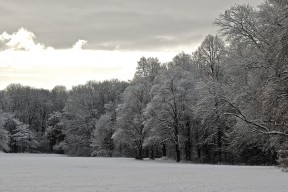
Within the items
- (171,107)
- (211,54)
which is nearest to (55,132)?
(171,107)

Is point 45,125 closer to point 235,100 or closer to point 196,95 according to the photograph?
point 196,95

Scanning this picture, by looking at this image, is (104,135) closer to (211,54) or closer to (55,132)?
(55,132)

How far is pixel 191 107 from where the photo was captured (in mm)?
61094

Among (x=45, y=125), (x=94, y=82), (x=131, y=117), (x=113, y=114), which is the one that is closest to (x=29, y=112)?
(x=45, y=125)

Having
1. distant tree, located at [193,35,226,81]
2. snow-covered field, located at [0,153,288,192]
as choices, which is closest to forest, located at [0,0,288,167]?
distant tree, located at [193,35,226,81]

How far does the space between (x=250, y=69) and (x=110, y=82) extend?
88445 mm

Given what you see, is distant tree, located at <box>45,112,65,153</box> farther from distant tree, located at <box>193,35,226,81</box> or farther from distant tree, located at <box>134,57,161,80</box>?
distant tree, located at <box>193,35,226,81</box>

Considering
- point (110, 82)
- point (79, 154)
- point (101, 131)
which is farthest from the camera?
point (110, 82)

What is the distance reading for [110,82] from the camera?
118875 millimetres

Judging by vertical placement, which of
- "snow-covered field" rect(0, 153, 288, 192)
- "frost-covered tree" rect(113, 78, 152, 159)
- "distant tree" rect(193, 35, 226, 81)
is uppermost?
"distant tree" rect(193, 35, 226, 81)

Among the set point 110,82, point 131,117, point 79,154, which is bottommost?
point 79,154

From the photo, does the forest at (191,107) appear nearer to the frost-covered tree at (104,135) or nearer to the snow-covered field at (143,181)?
the frost-covered tree at (104,135)

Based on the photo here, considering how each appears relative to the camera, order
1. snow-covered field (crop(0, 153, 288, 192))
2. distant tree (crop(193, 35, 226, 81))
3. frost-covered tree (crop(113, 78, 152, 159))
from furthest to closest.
Answer: frost-covered tree (crop(113, 78, 152, 159)) → distant tree (crop(193, 35, 226, 81)) → snow-covered field (crop(0, 153, 288, 192))

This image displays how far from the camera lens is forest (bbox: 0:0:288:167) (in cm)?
1755
